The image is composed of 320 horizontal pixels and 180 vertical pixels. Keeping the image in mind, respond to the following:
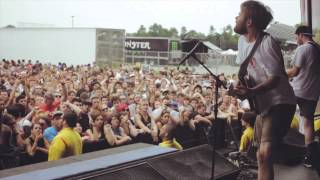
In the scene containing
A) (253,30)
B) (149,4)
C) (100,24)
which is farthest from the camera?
(149,4)

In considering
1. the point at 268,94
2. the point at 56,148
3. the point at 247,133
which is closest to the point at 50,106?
the point at 56,148

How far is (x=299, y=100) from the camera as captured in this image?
2.50 meters

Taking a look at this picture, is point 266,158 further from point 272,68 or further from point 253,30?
point 253,30

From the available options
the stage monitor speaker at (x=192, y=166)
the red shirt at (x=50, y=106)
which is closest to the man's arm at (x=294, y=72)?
the stage monitor speaker at (x=192, y=166)

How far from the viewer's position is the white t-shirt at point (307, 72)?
8.14 feet

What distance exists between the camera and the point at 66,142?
266cm

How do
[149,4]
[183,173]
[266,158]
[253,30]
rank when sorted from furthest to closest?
[149,4] → [183,173] → [253,30] → [266,158]

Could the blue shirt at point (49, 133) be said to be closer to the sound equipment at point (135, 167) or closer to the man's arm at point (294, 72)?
the sound equipment at point (135, 167)

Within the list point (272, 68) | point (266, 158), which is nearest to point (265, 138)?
point (266, 158)

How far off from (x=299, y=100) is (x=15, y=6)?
6.33 ft

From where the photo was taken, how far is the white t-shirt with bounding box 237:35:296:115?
1.56 m

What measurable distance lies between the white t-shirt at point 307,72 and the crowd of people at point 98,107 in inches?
17.8

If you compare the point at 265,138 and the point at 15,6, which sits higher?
the point at 15,6

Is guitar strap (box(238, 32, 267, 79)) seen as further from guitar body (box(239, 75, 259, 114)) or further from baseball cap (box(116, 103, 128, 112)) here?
baseball cap (box(116, 103, 128, 112))
